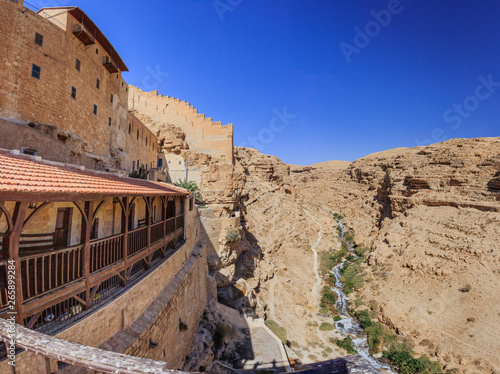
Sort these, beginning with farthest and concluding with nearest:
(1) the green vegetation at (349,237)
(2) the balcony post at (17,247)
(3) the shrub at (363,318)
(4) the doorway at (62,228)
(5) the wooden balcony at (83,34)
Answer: (1) the green vegetation at (349,237) → (3) the shrub at (363,318) → (5) the wooden balcony at (83,34) → (4) the doorway at (62,228) → (2) the balcony post at (17,247)

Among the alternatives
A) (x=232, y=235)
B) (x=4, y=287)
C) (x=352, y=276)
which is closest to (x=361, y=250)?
(x=352, y=276)

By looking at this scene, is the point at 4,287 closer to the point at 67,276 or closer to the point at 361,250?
the point at 67,276

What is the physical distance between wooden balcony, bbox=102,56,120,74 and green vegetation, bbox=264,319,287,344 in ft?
73.7

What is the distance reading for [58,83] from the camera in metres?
12.4

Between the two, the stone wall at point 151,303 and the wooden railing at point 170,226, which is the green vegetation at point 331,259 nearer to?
the stone wall at point 151,303

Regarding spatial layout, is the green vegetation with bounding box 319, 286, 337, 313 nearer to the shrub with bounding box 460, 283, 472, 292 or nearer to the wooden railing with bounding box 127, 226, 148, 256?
the shrub with bounding box 460, 283, 472, 292

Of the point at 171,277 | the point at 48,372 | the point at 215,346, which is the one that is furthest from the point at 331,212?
the point at 48,372

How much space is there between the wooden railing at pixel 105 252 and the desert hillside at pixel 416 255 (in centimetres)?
1675

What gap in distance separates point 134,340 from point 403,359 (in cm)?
1971

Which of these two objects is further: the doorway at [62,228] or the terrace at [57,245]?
the doorway at [62,228]

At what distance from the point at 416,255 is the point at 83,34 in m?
33.2

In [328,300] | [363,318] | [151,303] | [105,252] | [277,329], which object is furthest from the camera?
[328,300]

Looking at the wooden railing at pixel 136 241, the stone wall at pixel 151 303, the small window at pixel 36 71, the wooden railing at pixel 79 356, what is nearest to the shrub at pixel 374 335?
the stone wall at pixel 151 303

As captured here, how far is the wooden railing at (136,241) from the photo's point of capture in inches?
313
